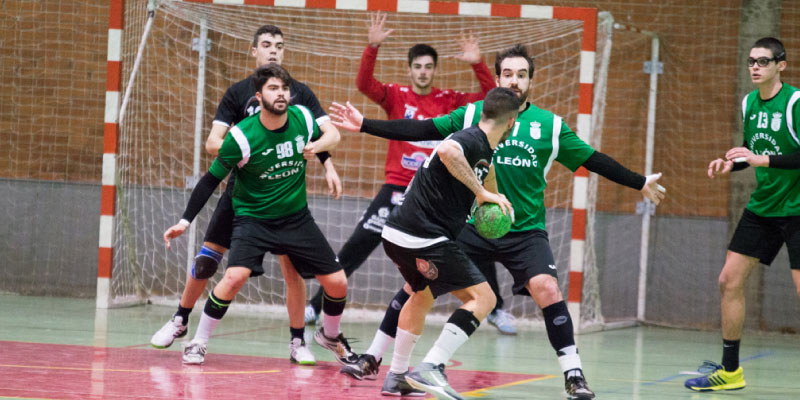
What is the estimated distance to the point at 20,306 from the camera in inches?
370

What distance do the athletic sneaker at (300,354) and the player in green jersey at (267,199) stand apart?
0.18m

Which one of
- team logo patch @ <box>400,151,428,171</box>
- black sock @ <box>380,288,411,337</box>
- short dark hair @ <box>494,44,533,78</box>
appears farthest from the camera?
team logo patch @ <box>400,151,428,171</box>

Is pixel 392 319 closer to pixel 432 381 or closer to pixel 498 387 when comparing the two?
pixel 498 387

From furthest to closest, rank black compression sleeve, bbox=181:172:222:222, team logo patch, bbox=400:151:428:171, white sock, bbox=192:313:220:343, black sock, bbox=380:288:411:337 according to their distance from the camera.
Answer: team logo patch, bbox=400:151:428:171, white sock, bbox=192:313:220:343, black compression sleeve, bbox=181:172:222:222, black sock, bbox=380:288:411:337

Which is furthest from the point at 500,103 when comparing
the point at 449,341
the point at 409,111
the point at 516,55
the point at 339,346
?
the point at 409,111

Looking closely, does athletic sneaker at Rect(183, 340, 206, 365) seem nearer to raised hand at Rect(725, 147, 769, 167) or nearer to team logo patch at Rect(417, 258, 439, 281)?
team logo patch at Rect(417, 258, 439, 281)

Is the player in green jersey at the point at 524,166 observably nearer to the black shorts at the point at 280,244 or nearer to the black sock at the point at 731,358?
the black shorts at the point at 280,244

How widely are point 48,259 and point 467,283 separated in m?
6.94

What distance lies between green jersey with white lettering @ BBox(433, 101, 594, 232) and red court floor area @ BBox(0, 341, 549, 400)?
1077 mm

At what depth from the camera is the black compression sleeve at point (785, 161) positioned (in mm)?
5820

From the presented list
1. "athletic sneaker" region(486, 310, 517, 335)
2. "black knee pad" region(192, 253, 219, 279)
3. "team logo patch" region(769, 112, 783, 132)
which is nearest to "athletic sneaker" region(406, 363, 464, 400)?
"black knee pad" region(192, 253, 219, 279)

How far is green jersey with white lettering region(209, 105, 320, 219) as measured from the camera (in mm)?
6098

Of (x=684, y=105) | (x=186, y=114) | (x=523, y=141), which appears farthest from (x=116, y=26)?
(x=684, y=105)

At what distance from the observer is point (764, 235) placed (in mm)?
6109
